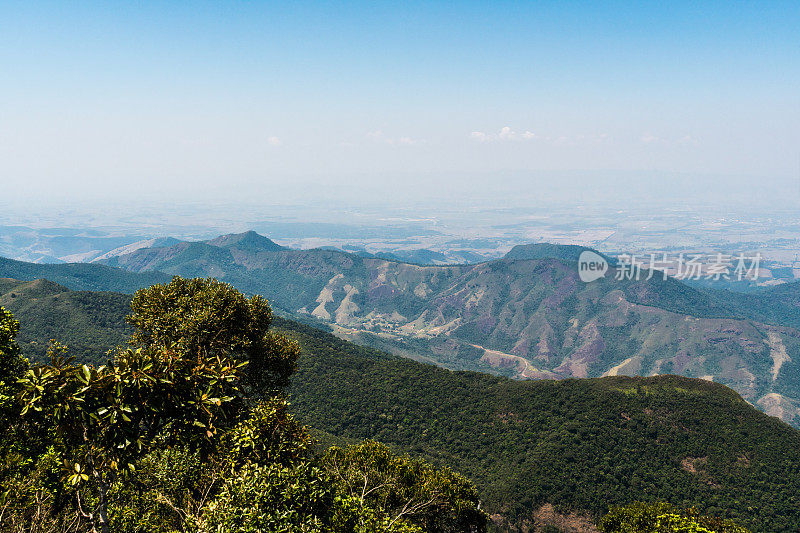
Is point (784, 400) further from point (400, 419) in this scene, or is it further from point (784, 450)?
point (400, 419)

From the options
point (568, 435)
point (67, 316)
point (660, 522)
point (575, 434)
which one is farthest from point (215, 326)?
point (67, 316)

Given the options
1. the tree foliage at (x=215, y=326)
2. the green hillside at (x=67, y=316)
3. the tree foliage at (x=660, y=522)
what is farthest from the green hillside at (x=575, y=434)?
the green hillside at (x=67, y=316)

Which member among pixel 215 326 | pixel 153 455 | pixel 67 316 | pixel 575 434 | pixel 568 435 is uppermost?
pixel 215 326

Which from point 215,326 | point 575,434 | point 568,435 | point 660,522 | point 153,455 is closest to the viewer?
point 153,455

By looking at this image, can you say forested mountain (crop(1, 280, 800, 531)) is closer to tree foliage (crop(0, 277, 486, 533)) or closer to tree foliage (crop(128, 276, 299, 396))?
tree foliage (crop(128, 276, 299, 396))

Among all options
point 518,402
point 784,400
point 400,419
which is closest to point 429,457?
point 400,419

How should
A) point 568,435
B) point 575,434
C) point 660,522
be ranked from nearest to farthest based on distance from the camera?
point 660,522, point 568,435, point 575,434

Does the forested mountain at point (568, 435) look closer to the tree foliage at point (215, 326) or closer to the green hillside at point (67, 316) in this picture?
the green hillside at point (67, 316)

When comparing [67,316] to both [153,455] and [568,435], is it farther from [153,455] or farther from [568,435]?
[568,435]

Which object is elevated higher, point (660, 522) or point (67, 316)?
point (660, 522)

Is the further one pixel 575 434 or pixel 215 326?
pixel 575 434

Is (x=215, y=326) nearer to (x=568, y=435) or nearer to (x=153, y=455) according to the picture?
(x=153, y=455)
